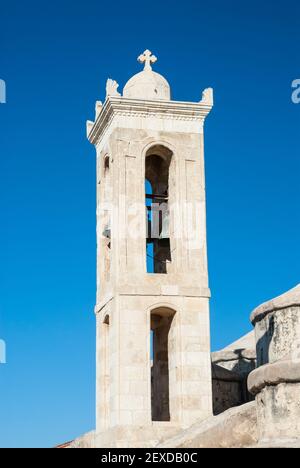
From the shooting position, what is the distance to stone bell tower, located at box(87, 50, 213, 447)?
88.5 ft

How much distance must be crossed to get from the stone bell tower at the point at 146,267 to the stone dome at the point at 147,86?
0.04 meters

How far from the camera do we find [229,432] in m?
22.7

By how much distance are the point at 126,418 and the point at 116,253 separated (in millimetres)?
4739

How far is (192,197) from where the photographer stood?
2914cm

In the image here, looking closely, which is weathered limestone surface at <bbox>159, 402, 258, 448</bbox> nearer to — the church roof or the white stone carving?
the church roof

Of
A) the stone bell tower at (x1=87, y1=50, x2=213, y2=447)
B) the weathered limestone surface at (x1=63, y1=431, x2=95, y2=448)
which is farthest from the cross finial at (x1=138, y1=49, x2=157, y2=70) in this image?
the weathered limestone surface at (x1=63, y1=431, x2=95, y2=448)

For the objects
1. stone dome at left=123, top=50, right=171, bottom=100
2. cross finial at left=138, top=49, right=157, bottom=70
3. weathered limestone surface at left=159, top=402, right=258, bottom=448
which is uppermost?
cross finial at left=138, top=49, right=157, bottom=70

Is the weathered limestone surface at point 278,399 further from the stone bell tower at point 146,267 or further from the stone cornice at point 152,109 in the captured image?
the stone cornice at point 152,109

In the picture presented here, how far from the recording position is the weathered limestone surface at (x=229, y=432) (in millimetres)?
22500

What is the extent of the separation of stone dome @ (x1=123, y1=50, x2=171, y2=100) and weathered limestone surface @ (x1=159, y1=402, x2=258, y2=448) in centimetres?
1084

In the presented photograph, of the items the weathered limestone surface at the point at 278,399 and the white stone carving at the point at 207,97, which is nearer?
the weathered limestone surface at the point at 278,399

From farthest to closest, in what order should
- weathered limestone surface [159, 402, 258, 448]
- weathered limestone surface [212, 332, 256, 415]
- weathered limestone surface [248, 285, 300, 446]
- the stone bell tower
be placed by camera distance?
weathered limestone surface [212, 332, 256, 415] < the stone bell tower < weathered limestone surface [159, 402, 258, 448] < weathered limestone surface [248, 285, 300, 446]

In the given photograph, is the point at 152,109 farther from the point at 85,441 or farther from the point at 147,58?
the point at 85,441

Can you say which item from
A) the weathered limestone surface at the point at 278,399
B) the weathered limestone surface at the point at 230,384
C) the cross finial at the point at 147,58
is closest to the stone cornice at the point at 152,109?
the cross finial at the point at 147,58
